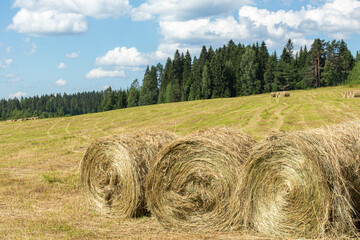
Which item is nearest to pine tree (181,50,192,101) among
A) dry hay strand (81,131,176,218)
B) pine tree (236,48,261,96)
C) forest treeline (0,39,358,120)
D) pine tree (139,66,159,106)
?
forest treeline (0,39,358,120)

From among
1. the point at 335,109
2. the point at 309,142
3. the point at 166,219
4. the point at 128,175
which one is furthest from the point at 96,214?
the point at 335,109

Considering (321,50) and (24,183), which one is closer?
(24,183)

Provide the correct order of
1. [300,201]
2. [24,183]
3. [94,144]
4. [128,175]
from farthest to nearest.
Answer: [24,183] < [94,144] < [128,175] < [300,201]

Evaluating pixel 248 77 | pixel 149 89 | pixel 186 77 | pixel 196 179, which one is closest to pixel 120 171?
pixel 196 179

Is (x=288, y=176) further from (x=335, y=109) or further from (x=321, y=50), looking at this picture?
(x=321, y=50)

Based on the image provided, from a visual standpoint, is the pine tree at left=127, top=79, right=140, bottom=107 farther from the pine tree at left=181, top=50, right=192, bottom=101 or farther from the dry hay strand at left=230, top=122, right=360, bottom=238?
the dry hay strand at left=230, top=122, right=360, bottom=238

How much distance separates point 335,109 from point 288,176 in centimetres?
2153

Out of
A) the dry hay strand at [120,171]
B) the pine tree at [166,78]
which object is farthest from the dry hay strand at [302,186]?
the pine tree at [166,78]

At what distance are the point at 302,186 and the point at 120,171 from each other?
12.1ft

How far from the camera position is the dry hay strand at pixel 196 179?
6207 millimetres

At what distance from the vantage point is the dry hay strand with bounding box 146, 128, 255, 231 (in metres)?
6.21

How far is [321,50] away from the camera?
269 ft

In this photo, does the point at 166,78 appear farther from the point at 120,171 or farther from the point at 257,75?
the point at 120,171

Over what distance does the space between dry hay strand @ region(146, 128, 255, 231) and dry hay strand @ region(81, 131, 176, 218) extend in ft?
1.31
